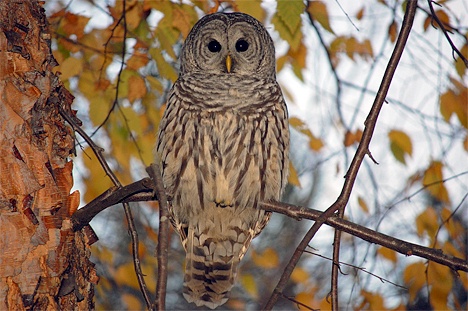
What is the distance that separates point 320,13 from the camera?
326 cm

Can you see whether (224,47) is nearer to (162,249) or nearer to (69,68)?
(69,68)

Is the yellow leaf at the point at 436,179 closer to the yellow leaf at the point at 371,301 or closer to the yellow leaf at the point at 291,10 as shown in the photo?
the yellow leaf at the point at 371,301

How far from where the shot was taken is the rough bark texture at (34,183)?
1.92 m

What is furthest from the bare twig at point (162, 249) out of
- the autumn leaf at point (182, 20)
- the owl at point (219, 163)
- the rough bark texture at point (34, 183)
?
the autumn leaf at point (182, 20)

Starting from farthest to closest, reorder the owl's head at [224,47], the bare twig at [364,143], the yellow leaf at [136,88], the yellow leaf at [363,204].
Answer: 1. the yellow leaf at [363,204]
2. the owl's head at [224,47]
3. the yellow leaf at [136,88]
4. the bare twig at [364,143]

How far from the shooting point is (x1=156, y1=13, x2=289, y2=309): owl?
3059mm

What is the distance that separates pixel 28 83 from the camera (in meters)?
2.05

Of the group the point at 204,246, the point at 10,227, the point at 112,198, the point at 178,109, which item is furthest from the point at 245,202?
the point at 10,227

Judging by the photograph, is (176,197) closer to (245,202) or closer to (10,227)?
(245,202)

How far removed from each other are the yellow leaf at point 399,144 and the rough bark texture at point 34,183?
2.68 meters

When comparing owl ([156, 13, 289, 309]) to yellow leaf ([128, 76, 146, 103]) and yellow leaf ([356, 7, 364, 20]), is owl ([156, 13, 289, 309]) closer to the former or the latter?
yellow leaf ([128, 76, 146, 103])

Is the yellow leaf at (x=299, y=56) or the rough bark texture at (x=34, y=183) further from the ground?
the yellow leaf at (x=299, y=56)

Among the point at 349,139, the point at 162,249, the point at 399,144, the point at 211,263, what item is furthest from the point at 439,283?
the point at 162,249

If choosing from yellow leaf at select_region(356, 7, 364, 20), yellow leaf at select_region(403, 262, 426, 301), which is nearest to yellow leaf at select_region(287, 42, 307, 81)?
yellow leaf at select_region(356, 7, 364, 20)
